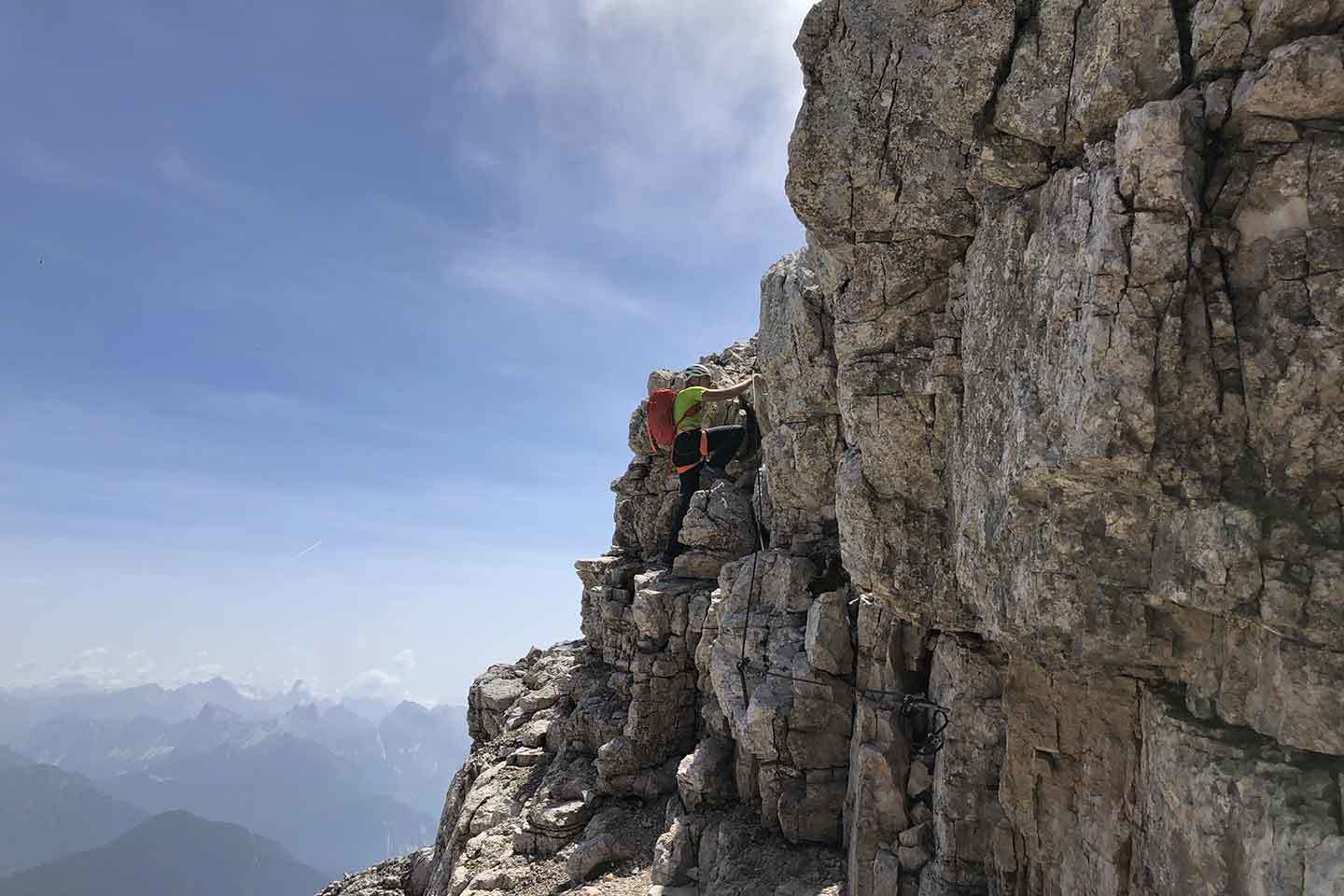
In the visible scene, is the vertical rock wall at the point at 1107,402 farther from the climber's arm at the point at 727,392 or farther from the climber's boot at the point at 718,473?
the climber's boot at the point at 718,473

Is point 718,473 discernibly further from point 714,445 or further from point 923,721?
point 923,721

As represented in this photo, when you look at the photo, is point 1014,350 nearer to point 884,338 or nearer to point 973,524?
point 973,524

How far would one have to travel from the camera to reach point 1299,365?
9336 mm

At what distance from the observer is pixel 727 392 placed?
1359 inches

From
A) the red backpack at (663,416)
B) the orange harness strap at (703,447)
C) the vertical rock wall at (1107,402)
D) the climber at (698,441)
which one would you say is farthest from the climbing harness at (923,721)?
the red backpack at (663,416)

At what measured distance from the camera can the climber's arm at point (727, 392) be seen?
33947 millimetres

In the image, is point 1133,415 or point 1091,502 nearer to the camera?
point 1133,415

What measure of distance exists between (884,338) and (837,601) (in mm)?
9482

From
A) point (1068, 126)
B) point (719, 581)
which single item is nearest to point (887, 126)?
point (1068, 126)

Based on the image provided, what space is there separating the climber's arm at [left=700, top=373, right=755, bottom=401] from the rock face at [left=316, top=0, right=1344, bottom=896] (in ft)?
29.5

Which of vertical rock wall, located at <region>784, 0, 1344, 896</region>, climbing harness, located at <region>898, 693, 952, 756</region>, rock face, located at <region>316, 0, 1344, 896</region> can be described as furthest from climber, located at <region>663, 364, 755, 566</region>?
vertical rock wall, located at <region>784, 0, 1344, 896</region>

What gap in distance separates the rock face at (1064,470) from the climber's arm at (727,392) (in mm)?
8998

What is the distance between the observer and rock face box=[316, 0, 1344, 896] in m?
9.36

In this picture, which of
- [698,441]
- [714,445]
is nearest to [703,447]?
[698,441]
